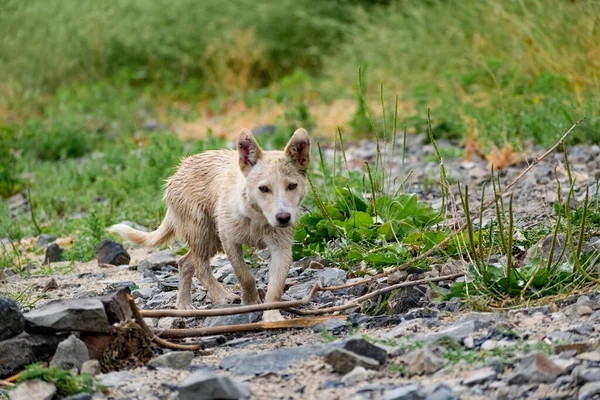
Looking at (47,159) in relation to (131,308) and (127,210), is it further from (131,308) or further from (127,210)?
(131,308)

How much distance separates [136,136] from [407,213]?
7.31 meters

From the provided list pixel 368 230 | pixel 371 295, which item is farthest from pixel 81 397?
pixel 368 230

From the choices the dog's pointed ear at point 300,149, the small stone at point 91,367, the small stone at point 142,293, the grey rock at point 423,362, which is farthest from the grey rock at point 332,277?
the small stone at point 91,367

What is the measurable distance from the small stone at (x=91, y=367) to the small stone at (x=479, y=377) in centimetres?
148

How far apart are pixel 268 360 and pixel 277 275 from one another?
3.19 ft

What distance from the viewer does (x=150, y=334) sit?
4.17 metres

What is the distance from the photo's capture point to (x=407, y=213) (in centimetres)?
564

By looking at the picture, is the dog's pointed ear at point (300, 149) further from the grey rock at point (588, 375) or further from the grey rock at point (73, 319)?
the grey rock at point (588, 375)

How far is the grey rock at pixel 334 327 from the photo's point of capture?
4.41 metres

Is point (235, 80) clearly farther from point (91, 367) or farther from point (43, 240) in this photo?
point (91, 367)

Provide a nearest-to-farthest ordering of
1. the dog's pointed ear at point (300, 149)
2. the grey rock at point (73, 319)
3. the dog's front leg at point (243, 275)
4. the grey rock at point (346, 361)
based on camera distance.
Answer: the grey rock at point (346, 361), the grey rock at point (73, 319), the dog's pointed ear at point (300, 149), the dog's front leg at point (243, 275)

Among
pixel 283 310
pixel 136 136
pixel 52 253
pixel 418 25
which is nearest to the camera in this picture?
pixel 283 310

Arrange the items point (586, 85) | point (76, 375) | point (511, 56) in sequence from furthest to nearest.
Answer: point (511, 56) → point (586, 85) → point (76, 375)

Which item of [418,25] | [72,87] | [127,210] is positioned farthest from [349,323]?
[72,87]
